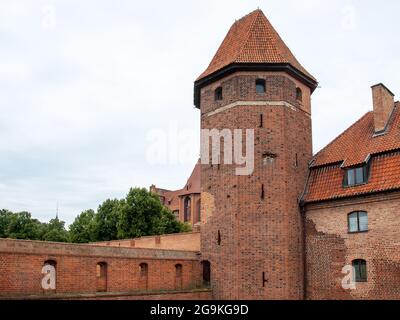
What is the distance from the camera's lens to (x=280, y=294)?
19156 mm

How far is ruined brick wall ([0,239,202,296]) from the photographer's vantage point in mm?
14789

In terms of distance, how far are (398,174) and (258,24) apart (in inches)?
395

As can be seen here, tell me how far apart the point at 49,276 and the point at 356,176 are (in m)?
12.3

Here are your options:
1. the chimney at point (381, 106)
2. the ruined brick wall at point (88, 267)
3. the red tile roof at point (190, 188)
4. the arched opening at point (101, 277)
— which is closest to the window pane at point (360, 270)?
the chimney at point (381, 106)

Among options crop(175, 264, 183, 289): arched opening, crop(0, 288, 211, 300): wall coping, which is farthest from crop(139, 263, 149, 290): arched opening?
crop(175, 264, 183, 289): arched opening

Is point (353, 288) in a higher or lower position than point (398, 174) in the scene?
lower

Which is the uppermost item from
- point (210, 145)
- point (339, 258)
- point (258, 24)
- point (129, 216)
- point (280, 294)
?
point (258, 24)

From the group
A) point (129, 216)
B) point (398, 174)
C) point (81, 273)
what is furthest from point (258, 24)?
point (129, 216)

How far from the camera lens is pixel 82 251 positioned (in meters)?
16.8

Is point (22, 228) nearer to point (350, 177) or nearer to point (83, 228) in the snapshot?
point (83, 228)

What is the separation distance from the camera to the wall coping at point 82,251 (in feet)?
48.9

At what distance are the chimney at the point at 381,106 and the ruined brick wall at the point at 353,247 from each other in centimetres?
355
